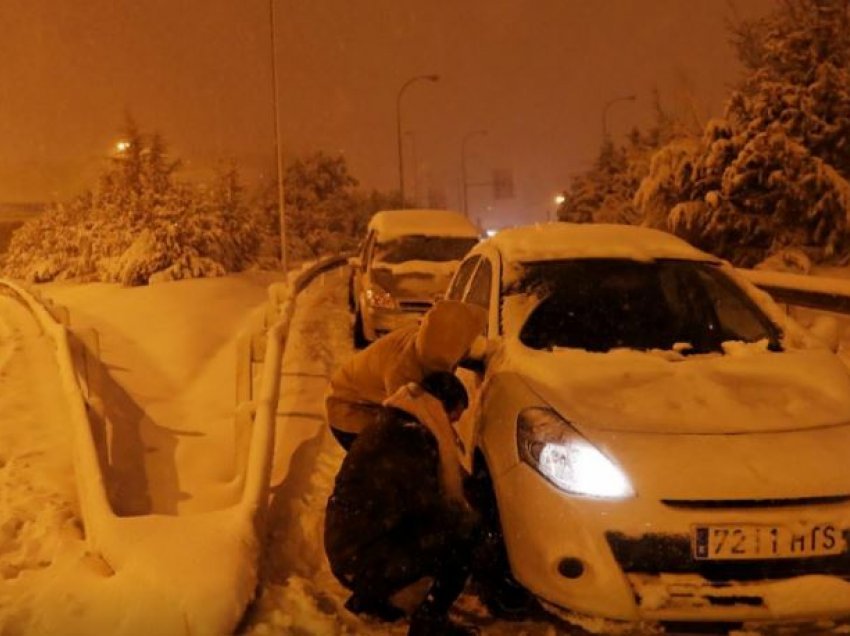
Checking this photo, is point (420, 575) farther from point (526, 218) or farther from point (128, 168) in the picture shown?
point (526, 218)

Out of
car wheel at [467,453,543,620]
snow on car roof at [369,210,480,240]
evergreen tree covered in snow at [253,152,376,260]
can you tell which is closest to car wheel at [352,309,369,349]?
snow on car roof at [369,210,480,240]

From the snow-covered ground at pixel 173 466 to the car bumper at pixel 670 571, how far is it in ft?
0.63

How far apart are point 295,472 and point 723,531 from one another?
125 inches

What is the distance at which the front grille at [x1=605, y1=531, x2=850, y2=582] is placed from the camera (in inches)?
146

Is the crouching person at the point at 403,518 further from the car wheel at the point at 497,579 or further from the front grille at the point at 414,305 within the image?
the front grille at the point at 414,305

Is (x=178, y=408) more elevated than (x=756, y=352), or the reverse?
(x=756, y=352)

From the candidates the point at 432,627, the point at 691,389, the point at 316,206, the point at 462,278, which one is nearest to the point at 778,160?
the point at 462,278

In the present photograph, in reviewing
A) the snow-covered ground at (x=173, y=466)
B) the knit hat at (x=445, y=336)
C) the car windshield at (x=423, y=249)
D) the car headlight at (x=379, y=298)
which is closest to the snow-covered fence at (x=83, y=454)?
the snow-covered ground at (x=173, y=466)

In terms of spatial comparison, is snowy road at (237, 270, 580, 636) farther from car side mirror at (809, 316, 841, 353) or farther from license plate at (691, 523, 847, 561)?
car side mirror at (809, 316, 841, 353)

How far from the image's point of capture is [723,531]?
370cm

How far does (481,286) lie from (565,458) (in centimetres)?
209

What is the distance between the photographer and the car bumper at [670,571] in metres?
3.64

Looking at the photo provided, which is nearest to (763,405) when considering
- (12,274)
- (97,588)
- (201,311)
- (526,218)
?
(97,588)

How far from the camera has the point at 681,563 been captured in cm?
371
